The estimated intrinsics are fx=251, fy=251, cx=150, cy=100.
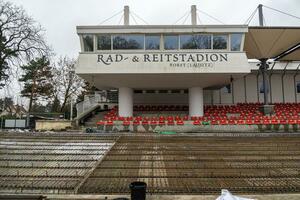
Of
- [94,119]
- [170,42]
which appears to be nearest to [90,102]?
[94,119]

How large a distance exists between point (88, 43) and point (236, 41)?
397 inches

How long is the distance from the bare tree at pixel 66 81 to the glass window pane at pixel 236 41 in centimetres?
2385

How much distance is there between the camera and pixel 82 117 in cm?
2184

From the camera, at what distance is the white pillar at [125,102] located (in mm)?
19312

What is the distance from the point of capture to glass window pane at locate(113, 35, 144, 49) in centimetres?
1708

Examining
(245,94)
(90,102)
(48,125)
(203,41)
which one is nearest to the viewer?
(203,41)

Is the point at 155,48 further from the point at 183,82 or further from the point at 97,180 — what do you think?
the point at 97,180

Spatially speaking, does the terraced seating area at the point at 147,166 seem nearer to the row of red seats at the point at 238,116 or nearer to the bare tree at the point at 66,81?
the row of red seats at the point at 238,116

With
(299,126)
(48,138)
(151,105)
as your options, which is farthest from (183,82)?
(48,138)

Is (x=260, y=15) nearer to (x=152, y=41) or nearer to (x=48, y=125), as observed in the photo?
(x=152, y=41)

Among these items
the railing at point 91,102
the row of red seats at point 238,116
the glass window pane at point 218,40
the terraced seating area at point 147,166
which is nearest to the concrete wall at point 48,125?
the row of red seats at point 238,116

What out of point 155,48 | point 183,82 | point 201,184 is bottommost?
point 201,184

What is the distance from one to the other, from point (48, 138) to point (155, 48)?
892 centimetres

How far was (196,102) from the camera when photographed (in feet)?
64.0
